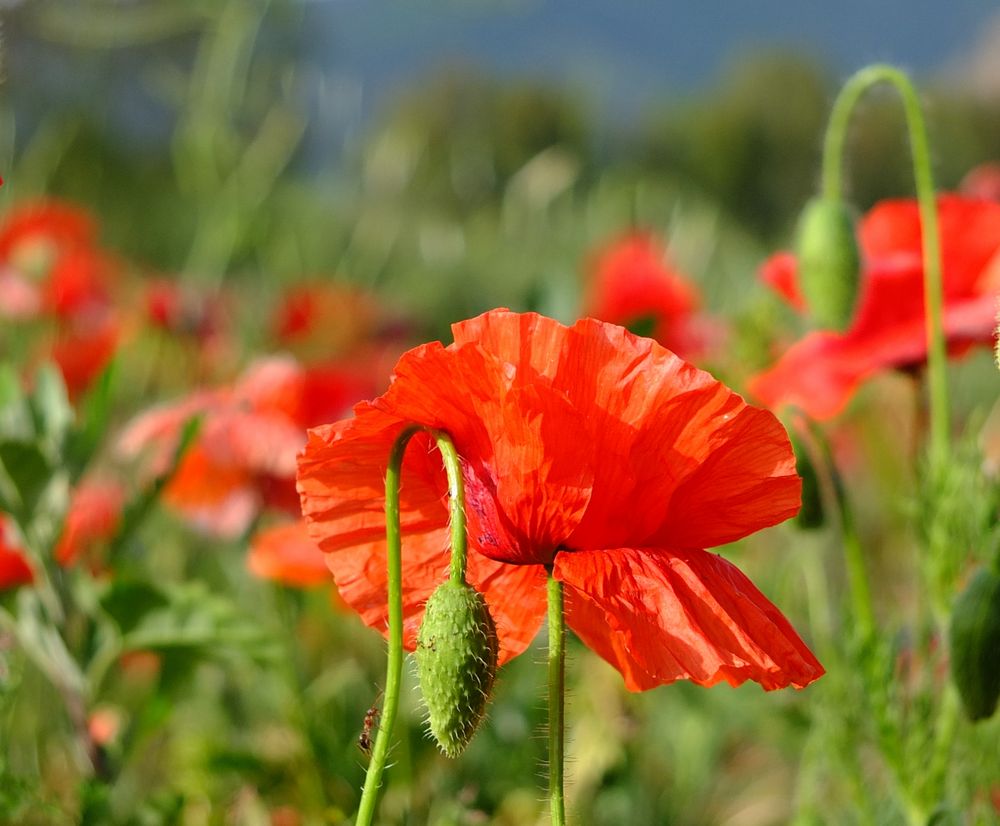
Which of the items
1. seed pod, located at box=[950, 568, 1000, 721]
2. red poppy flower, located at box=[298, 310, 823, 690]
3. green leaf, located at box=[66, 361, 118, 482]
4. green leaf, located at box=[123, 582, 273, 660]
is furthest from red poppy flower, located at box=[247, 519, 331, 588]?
seed pod, located at box=[950, 568, 1000, 721]

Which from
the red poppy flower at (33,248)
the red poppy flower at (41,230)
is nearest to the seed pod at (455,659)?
the red poppy flower at (33,248)

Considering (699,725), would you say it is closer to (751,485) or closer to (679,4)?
(751,485)

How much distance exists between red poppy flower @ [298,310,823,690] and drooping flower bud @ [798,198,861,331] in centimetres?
38

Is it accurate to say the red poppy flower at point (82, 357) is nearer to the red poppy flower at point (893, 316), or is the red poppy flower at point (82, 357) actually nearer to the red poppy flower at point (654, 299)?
the red poppy flower at point (654, 299)

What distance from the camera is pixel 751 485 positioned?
0.60 meters

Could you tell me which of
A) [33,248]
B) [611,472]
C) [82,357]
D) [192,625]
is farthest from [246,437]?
[33,248]

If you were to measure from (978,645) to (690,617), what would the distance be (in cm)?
22

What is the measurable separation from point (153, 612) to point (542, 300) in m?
0.44

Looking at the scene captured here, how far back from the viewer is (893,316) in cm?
111

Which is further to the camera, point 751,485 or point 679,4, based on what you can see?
point 679,4

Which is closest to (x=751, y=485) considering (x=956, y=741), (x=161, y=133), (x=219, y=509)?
(x=956, y=741)

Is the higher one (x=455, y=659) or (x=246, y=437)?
(x=455, y=659)

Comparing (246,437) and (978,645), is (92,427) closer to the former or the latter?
(246,437)

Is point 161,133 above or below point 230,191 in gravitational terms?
below
